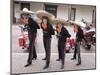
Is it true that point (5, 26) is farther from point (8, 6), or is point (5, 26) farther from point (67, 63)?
point (67, 63)

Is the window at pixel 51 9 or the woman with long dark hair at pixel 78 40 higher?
the window at pixel 51 9

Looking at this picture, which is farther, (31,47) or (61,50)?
(61,50)

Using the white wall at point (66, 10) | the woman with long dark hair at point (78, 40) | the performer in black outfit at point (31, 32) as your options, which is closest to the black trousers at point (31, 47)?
the performer in black outfit at point (31, 32)

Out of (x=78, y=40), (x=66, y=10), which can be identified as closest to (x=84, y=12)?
(x=66, y=10)

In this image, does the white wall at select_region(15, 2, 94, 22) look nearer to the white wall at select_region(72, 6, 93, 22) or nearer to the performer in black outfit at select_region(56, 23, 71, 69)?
the white wall at select_region(72, 6, 93, 22)

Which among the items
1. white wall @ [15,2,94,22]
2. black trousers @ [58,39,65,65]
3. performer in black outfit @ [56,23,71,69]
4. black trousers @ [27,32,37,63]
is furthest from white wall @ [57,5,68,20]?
black trousers @ [27,32,37,63]

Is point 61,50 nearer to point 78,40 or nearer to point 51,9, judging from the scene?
point 78,40

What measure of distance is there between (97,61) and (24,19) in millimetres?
1153

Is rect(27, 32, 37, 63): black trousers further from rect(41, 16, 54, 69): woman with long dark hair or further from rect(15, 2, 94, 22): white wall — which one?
rect(15, 2, 94, 22): white wall

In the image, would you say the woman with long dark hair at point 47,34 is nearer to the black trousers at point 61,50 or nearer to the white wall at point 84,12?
the black trousers at point 61,50

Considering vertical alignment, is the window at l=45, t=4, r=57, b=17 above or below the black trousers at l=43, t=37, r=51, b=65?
above

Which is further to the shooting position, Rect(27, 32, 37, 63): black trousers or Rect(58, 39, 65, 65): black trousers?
Rect(58, 39, 65, 65): black trousers

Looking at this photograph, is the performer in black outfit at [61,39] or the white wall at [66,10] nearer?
the white wall at [66,10]

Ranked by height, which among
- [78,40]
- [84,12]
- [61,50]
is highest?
[84,12]
